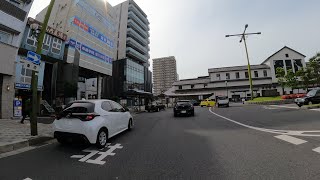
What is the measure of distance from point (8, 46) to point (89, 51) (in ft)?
54.8

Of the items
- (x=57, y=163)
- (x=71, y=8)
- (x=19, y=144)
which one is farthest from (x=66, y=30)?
(x=57, y=163)

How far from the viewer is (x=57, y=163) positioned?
4.16m

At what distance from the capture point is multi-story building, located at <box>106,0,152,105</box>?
4997 cm

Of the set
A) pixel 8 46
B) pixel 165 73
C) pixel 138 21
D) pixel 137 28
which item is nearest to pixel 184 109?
pixel 8 46

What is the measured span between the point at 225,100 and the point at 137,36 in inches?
1954

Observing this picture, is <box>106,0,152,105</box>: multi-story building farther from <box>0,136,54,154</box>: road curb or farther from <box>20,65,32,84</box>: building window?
<box>0,136,54,154</box>: road curb

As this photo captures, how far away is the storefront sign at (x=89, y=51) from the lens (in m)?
26.6

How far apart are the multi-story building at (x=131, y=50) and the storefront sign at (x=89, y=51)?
10.5 metres

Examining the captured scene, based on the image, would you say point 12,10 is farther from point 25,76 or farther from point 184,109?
point 184,109

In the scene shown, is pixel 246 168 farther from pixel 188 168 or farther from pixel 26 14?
pixel 26 14

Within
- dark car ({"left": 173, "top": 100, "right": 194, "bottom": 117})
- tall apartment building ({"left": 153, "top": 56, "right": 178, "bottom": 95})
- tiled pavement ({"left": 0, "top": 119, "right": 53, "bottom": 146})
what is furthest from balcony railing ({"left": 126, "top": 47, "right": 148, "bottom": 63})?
tall apartment building ({"left": 153, "top": 56, "right": 178, "bottom": 95})

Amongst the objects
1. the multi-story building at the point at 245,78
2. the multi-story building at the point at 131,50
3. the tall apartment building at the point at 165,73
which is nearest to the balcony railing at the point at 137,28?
the multi-story building at the point at 131,50

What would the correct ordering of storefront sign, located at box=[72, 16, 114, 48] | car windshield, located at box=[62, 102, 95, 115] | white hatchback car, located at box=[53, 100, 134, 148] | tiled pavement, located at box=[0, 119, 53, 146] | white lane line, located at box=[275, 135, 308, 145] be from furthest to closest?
storefront sign, located at box=[72, 16, 114, 48] → tiled pavement, located at box=[0, 119, 53, 146] → car windshield, located at box=[62, 102, 95, 115] → white hatchback car, located at box=[53, 100, 134, 148] → white lane line, located at box=[275, 135, 308, 145]

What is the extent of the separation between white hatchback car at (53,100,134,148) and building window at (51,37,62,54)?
1931 centimetres
